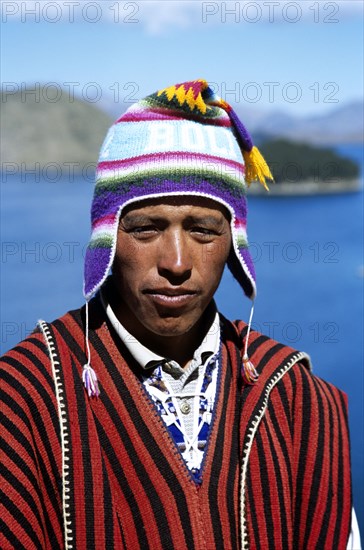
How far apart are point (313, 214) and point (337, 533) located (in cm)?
1189

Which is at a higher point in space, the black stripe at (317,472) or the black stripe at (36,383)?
the black stripe at (36,383)

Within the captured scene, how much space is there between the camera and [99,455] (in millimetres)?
1395

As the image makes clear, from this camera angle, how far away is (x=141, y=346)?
4.92 ft

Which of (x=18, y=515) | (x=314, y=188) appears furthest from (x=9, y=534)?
(x=314, y=188)

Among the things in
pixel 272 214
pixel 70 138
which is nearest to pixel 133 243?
pixel 272 214

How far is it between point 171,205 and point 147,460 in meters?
0.46

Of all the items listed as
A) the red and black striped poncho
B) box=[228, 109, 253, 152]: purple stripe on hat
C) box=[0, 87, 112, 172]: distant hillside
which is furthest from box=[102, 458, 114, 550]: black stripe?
box=[0, 87, 112, 172]: distant hillside

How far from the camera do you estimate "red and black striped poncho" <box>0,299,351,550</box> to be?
1366mm

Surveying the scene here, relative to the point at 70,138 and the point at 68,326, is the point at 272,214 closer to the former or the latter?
the point at 68,326

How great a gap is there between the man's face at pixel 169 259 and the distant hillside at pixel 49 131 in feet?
153

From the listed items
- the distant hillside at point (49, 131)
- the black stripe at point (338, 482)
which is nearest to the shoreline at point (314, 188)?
the black stripe at point (338, 482)

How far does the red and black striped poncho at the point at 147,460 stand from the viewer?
1366mm

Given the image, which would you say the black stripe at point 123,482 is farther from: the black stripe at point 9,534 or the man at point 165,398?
the black stripe at point 9,534

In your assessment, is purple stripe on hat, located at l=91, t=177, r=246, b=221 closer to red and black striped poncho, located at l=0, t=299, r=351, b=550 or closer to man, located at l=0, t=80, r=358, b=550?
man, located at l=0, t=80, r=358, b=550
